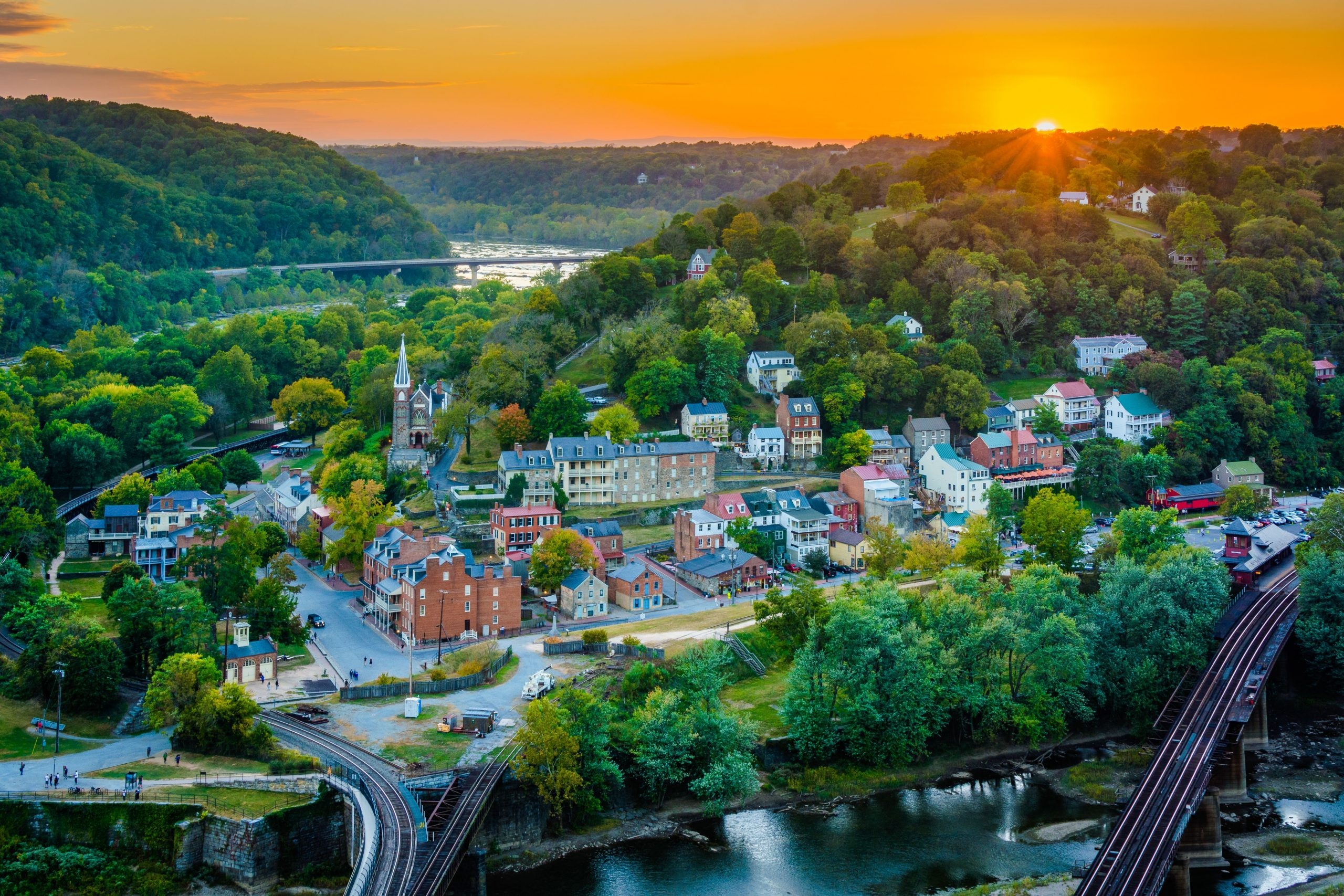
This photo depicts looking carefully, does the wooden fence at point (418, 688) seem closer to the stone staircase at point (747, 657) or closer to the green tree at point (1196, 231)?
the stone staircase at point (747, 657)

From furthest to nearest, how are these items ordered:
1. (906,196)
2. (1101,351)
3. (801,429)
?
(906,196)
(1101,351)
(801,429)

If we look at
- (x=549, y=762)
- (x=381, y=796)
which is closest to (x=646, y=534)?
(x=549, y=762)

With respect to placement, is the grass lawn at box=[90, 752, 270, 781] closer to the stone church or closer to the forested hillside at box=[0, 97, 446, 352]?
the stone church

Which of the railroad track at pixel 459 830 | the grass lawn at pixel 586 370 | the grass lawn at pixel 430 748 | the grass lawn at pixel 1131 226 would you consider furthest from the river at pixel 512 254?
the railroad track at pixel 459 830

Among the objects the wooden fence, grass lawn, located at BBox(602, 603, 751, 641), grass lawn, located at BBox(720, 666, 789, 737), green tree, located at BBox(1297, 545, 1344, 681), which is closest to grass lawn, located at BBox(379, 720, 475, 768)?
the wooden fence

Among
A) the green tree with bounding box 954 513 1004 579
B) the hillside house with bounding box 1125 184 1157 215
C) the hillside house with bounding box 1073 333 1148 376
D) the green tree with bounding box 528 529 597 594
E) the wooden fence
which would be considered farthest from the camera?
the hillside house with bounding box 1125 184 1157 215

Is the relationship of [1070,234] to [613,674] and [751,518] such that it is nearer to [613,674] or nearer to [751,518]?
[751,518]

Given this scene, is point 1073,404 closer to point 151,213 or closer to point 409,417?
point 409,417
